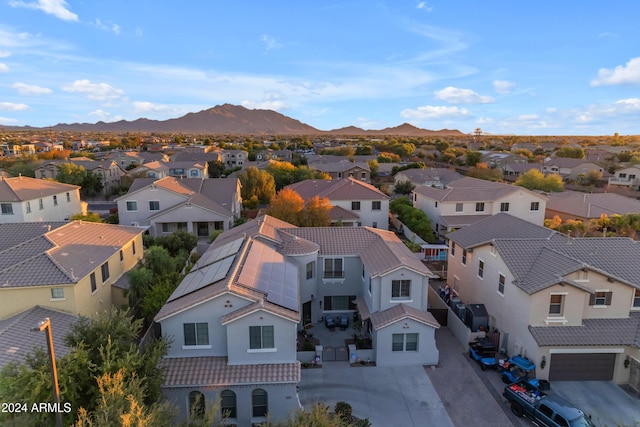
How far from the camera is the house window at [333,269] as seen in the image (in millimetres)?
27812

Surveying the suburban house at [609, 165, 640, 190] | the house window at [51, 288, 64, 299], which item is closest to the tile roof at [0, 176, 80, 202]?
the house window at [51, 288, 64, 299]

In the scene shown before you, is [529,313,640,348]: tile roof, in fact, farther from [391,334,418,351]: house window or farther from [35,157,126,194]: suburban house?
[35,157,126,194]: suburban house

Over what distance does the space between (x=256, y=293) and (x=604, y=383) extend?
19207 mm

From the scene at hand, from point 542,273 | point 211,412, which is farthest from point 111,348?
point 542,273

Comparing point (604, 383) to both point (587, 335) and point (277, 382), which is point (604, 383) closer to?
point (587, 335)

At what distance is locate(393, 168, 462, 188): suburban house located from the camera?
69.5 metres

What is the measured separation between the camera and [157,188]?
46.6 meters

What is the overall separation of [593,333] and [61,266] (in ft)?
93.5

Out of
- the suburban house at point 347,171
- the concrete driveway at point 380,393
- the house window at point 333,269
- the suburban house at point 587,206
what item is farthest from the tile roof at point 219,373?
the suburban house at point 347,171

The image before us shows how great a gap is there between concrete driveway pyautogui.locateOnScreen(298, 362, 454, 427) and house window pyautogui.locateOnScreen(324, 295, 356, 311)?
5.70m

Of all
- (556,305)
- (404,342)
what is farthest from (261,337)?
(556,305)

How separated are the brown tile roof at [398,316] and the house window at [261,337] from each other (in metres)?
6.38

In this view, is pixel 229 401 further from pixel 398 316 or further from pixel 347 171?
pixel 347 171

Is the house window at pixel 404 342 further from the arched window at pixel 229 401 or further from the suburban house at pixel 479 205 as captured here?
the suburban house at pixel 479 205
